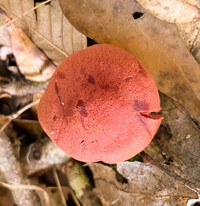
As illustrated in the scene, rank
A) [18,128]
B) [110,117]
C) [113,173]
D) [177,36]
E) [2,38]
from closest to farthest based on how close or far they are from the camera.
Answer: [110,117] → [177,36] → [2,38] → [113,173] → [18,128]

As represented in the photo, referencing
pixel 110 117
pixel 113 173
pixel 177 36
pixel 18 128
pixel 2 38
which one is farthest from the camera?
Answer: pixel 18 128

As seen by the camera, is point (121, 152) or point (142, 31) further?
point (142, 31)

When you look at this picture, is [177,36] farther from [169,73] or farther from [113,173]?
[113,173]

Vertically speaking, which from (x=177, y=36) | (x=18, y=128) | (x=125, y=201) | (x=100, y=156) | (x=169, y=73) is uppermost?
(x=177, y=36)

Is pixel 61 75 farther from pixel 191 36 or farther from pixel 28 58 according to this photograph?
pixel 191 36

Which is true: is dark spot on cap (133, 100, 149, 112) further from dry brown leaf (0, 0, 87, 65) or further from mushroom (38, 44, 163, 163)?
dry brown leaf (0, 0, 87, 65)

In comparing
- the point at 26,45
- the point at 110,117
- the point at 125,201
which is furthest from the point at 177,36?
the point at 125,201

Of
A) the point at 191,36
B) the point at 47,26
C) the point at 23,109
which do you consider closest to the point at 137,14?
the point at 191,36
